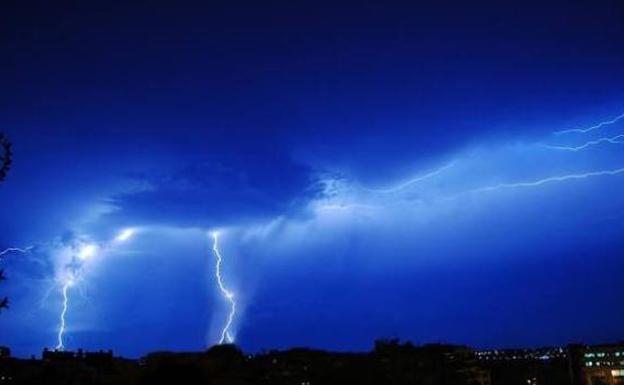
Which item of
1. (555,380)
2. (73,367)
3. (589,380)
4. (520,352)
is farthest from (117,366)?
(520,352)

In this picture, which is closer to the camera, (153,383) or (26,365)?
(153,383)

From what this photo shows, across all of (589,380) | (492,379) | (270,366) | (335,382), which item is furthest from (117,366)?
(589,380)

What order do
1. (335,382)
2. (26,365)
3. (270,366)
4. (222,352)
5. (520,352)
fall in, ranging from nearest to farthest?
(335,382) → (222,352) → (26,365) → (270,366) → (520,352)

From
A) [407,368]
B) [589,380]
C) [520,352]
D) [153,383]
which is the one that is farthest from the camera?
[520,352]

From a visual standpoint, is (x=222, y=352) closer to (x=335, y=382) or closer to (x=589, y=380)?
(x=335, y=382)

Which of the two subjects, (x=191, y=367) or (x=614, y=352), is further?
(x=614, y=352)

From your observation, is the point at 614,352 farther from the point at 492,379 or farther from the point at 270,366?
the point at 270,366

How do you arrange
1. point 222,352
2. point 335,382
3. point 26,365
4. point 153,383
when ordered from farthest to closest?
point 26,365 → point 222,352 → point 335,382 → point 153,383

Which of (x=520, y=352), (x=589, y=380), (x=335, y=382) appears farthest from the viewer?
(x=520, y=352)
